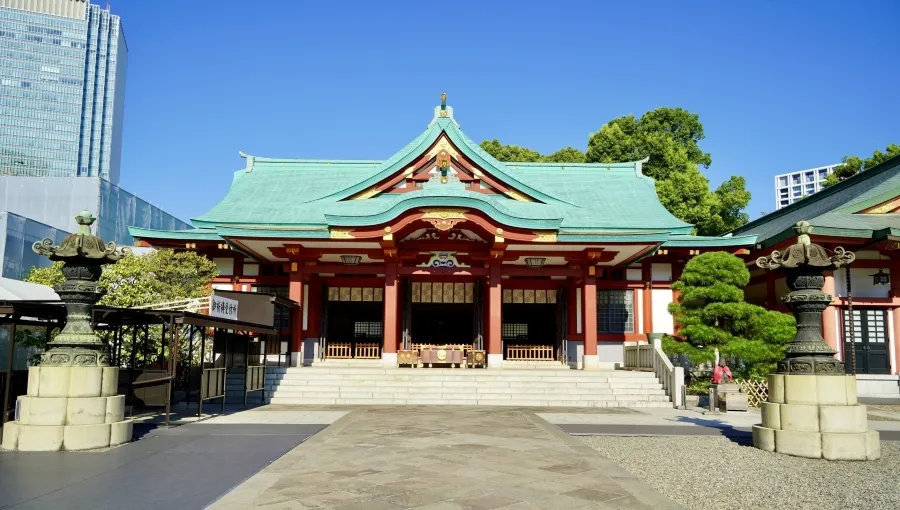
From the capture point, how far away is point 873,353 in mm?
22062

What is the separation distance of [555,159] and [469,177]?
67.3ft

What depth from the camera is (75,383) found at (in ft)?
33.8

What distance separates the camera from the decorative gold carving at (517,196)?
23.8 meters

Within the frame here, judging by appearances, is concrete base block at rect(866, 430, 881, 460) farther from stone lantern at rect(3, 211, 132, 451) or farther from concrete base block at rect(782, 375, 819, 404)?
stone lantern at rect(3, 211, 132, 451)

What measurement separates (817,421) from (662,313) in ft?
49.6

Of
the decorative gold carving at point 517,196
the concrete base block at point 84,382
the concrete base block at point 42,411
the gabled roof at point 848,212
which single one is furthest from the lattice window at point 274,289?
the gabled roof at point 848,212

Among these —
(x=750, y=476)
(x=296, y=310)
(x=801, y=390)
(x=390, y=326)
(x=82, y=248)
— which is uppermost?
(x=82, y=248)

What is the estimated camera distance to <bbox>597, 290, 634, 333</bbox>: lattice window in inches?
979

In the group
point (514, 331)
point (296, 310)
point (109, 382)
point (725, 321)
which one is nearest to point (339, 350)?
point (296, 310)

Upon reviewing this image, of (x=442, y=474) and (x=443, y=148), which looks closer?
(x=442, y=474)

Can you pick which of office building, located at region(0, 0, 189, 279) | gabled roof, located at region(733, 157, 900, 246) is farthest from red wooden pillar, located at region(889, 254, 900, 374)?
office building, located at region(0, 0, 189, 279)

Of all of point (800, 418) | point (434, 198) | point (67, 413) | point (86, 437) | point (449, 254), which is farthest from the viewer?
point (449, 254)

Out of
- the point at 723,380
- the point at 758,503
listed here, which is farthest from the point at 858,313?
the point at 758,503

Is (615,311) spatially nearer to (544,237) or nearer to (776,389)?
(544,237)
